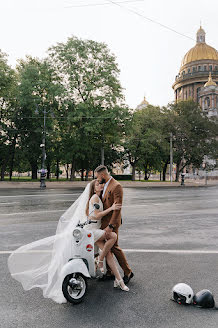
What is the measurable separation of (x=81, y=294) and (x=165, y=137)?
45.6 meters

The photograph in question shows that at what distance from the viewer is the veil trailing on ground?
13.7ft

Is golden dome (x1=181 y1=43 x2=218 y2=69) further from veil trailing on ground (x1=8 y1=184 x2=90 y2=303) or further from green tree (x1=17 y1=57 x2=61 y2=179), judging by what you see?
veil trailing on ground (x1=8 y1=184 x2=90 y2=303)

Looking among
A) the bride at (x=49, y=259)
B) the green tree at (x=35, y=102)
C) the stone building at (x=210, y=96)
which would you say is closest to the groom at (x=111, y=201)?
the bride at (x=49, y=259)

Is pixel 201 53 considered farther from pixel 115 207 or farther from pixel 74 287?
pixel 74 287

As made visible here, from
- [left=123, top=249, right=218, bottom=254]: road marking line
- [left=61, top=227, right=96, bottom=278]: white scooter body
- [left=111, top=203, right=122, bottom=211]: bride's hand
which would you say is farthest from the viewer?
[left=123, top=249, right=218, bottom=254]: road marking line

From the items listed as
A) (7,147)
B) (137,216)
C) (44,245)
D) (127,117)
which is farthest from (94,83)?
(44,245)

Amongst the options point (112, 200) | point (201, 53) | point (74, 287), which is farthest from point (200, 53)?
point (74, 287)

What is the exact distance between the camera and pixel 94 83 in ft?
122

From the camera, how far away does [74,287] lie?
13.5 ft

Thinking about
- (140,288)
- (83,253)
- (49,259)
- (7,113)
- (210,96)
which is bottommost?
(140,288)

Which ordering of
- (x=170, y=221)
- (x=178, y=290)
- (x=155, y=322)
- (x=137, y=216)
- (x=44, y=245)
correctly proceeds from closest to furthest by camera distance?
(x=155, y=322) < (x=178, y=290) < (x=44, y=245) < (x=170, y=221) < (x=137, y=216)

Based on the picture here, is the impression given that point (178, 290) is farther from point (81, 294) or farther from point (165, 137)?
point (165, 137)

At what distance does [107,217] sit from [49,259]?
106 centimetres

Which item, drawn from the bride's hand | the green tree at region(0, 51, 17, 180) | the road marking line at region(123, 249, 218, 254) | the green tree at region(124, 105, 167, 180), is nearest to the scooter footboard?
the bride's hand
